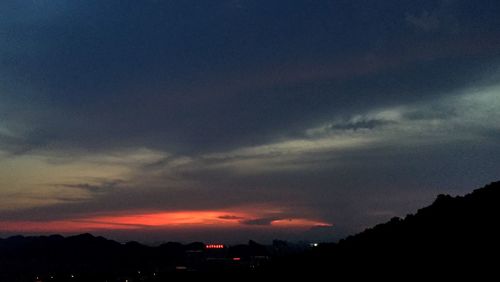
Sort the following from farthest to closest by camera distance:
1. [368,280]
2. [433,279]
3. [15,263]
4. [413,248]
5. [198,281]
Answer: [15,263] → [198,281] → [413,248] → [368,280] → [433,279]

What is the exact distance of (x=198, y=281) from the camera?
71.4 m

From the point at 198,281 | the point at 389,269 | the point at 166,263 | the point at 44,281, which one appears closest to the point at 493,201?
the point at 389,269

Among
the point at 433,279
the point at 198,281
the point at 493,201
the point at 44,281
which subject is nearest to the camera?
the point at 433,279

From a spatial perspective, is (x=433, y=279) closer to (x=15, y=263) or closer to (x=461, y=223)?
(x=461, y=223)

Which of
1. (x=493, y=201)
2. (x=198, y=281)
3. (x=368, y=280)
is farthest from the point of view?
(x=198, y=281)

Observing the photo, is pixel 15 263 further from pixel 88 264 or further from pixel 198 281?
pixel 198 281

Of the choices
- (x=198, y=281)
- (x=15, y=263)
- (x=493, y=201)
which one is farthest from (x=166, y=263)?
(x=493, y=201)

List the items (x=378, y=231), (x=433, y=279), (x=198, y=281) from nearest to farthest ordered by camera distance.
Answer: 1. (x=433, y=279)
2. (x=378, y=231)
3. (x=198, y=281)

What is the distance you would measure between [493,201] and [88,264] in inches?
6656

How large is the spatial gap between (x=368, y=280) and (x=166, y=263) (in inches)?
6100

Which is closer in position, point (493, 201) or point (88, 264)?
point (493, 201)

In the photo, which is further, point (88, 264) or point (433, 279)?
point (88, 264)

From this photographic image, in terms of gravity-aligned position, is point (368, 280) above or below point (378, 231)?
below

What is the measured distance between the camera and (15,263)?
182000 millimetres
